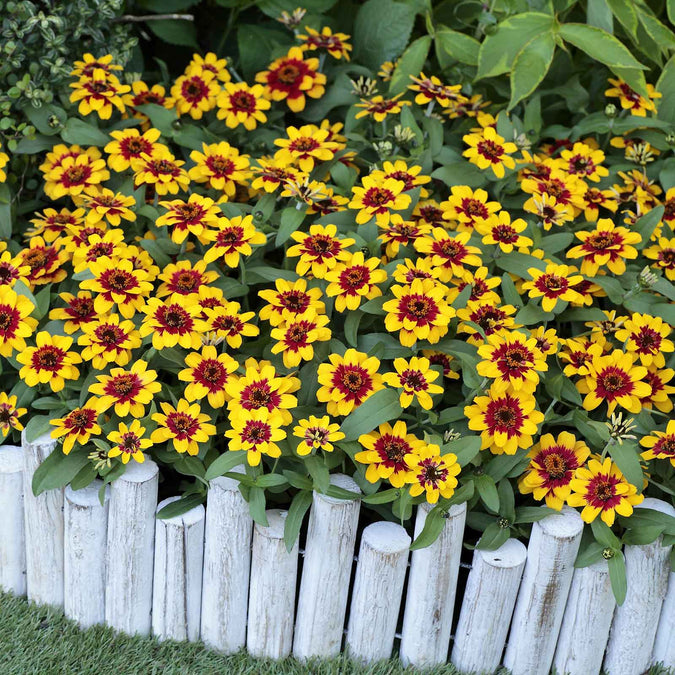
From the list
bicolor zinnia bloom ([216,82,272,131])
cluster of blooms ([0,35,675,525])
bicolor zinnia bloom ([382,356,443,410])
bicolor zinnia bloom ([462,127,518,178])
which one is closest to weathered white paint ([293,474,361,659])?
cluster of blooms ([0,35,675,525])

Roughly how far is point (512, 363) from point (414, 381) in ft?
0.61

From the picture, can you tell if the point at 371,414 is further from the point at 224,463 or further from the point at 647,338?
the point at 647,338

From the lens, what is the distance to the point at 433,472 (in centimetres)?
158

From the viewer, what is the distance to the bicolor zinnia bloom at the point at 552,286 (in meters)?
1.77

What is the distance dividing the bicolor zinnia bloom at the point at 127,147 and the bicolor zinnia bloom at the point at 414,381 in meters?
0.87

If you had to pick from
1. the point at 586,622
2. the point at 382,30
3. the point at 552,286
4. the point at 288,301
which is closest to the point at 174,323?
the point at 288,301

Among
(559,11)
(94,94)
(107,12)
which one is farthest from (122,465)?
(559,11)

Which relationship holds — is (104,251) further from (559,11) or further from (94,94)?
(559,11)

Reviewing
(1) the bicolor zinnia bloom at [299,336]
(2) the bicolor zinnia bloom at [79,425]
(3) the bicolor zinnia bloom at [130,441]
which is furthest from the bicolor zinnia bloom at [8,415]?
(1) the bicolor zinnia bloom at [299,336]

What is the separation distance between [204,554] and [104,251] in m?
0.67

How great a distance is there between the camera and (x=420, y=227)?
76.6 inches

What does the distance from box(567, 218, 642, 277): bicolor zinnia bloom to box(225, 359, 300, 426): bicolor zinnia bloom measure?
0.73 m

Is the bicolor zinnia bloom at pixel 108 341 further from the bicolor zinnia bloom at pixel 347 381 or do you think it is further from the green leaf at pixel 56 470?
the bicolor zinnia bloom at pixel 347 381

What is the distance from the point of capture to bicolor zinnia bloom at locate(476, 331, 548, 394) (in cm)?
160
